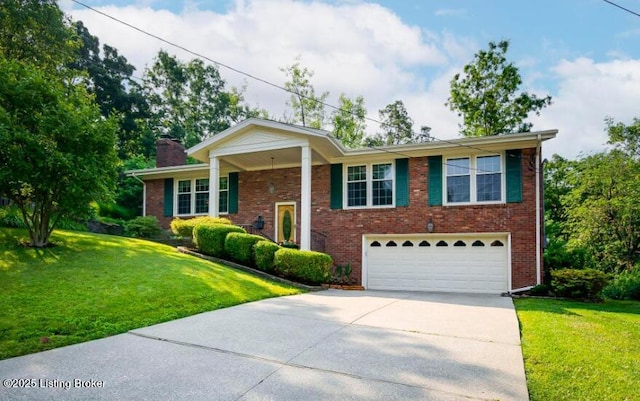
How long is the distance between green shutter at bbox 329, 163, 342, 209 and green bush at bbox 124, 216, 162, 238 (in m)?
7.14

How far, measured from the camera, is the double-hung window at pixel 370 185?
13.0 meters

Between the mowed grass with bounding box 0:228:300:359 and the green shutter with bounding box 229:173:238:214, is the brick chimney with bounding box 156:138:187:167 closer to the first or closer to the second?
the green shutter with bounding box 229:173:238:214

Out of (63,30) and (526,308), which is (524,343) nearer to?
(526,308)

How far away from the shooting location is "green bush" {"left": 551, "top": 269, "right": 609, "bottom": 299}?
9.50 meters

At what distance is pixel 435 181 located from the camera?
12289mm

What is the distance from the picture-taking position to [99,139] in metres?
9.20

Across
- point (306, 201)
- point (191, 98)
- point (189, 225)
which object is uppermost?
point (191, 98)

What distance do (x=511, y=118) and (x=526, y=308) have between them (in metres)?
20.5

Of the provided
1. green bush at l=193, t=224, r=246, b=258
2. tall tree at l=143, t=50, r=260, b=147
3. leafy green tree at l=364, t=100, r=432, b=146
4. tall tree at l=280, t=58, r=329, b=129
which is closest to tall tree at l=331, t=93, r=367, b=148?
tall tree at l=280, t=58, r=329, b=129

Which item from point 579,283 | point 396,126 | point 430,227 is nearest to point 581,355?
point 579,283

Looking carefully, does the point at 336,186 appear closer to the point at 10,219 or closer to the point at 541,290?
the point at 541,290

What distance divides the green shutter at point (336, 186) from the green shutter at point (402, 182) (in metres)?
2.01

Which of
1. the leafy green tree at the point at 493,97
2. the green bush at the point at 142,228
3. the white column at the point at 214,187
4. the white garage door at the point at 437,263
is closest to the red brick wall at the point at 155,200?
the green bush at the point at 142,228

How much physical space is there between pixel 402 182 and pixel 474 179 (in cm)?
221
